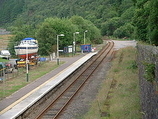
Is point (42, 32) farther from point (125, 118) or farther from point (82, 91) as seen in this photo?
point (125, 118)

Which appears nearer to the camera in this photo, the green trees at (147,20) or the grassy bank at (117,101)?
the grassy bank at (117,101)

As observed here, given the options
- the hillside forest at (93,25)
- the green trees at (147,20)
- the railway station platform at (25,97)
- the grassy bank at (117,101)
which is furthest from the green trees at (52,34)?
the grassy bank at (117,101)

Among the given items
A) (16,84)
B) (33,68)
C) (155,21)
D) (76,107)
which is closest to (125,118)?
(76,107)

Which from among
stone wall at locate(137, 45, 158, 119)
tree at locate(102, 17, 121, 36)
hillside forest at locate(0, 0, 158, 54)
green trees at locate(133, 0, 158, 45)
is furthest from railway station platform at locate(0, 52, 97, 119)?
tree at locate(102, 17, 121, 36)

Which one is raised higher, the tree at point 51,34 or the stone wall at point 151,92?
the tree at point 51,34

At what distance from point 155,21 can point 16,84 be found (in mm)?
14247

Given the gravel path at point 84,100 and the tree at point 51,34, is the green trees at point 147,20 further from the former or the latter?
the tree at point 51,34

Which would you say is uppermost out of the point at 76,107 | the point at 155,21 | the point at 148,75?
the point at 155,21

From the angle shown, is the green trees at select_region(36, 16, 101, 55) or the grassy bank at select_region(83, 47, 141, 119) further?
the green trees at select_region(36, 16, 101, 55)

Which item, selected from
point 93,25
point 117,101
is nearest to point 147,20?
point 117,101

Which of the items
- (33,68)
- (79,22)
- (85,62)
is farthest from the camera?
(79,22)

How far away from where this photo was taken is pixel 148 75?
1035 centimetres

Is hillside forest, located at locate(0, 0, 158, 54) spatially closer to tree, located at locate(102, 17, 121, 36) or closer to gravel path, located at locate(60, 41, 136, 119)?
tree, located at locate(102, 17, 121, 36)

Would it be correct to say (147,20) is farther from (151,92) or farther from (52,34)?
(52,34)
